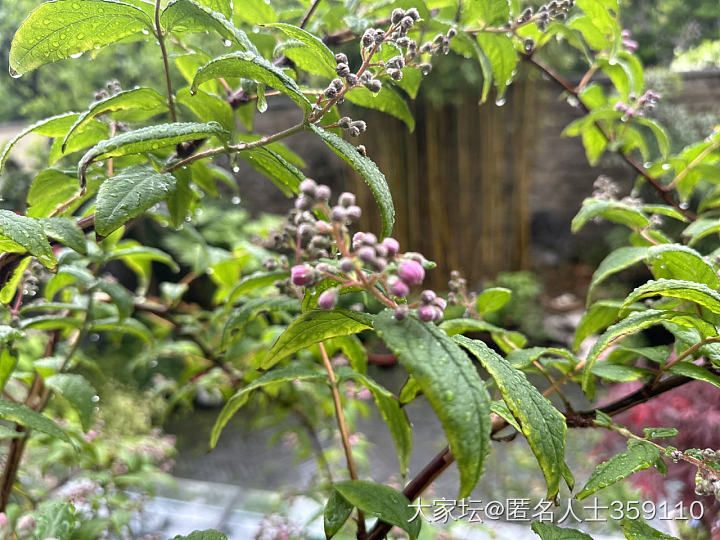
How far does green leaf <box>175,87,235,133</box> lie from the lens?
354 millimetres

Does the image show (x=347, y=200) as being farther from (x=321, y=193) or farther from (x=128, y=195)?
(x=128, y=195)

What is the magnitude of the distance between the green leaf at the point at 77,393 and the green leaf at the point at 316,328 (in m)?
0.26

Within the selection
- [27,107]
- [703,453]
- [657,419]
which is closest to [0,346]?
[703,453]

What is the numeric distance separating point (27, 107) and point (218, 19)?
4.41 ft

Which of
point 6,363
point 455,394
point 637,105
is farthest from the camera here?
point 637,105

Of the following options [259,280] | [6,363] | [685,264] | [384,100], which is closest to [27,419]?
[6,363]

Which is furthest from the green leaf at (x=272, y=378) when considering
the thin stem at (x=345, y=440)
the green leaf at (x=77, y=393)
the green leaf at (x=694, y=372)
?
the green leaf at (x=694, y=372)

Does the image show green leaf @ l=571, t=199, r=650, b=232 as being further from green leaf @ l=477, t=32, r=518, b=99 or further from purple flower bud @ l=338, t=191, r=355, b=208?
purple flower bud @ l=338, t=191, r=355, b=208

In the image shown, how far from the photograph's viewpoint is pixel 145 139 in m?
0.26

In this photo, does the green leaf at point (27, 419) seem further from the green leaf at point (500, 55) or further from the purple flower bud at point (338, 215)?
the green leaf at point (500, 55)

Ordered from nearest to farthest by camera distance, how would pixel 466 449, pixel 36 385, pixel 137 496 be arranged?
pixel 466 449, pixel 36 385, pixel 137 496

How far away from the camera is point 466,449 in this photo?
0.68ft

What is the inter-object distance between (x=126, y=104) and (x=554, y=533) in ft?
1.22

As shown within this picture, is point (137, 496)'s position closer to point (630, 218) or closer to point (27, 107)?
point (630, 218)
